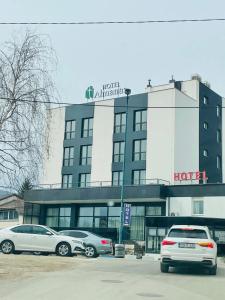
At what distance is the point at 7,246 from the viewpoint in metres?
24.4

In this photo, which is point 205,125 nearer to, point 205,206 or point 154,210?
point 154,210

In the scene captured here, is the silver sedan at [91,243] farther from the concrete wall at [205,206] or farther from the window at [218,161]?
the window at [218,161]

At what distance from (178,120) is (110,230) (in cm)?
1348

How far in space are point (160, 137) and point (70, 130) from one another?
11.7m

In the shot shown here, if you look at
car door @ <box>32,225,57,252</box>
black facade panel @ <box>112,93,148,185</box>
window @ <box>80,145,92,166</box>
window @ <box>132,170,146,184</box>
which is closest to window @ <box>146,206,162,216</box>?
window @ <box>132,170,146,184</box>

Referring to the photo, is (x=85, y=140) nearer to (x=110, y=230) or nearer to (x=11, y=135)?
(x=110, y=230)

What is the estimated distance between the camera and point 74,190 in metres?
50.1

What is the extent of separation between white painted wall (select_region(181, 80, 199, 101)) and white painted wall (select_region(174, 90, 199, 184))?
125cm

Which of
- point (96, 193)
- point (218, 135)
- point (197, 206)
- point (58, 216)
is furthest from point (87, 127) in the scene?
point (197, 206)

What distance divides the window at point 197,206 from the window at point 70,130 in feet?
63.1

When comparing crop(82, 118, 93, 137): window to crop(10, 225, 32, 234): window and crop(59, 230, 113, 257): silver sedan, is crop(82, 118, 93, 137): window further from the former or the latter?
crop(10, 225, 32, 234): window

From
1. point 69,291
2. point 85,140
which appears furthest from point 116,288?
point 85,140

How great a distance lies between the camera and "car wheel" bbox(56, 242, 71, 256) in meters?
24.1

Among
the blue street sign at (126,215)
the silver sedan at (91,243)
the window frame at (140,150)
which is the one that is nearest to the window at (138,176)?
the window frame at (140,150)
